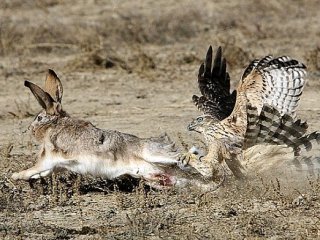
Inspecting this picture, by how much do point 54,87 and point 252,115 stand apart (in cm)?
155

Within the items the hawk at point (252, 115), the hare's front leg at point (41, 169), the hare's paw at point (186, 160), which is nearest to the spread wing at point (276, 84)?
the hawk at point (252, 115)

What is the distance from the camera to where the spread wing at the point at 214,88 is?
8859mm

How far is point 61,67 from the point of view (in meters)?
13.9

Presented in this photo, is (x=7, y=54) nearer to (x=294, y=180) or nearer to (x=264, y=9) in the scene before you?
(x=264, y=9)

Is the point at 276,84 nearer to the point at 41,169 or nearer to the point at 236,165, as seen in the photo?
the point at 236,165

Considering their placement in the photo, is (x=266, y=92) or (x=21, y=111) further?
(x=21, y=111)

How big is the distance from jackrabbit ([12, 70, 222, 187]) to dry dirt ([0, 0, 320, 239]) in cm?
12

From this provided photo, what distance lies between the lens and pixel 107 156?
24.8 feet

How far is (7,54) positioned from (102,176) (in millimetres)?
6993

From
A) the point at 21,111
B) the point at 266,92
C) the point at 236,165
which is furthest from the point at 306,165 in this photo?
the point at 21,111

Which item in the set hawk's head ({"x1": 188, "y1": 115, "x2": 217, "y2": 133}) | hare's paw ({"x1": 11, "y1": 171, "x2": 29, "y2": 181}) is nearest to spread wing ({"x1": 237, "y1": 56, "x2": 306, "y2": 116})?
hawk's head ({"x1": 188, "y1": 115, "x2": 217, "y2": 133})

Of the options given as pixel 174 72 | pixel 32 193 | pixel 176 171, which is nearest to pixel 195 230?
pixel 176 171

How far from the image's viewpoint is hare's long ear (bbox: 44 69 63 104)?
816cm

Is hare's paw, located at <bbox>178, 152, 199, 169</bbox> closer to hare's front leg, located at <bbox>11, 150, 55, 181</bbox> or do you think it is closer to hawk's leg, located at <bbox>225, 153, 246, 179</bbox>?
Result: hawk's leg, located at <bbox>225, 153, 246, 179</bbox>
